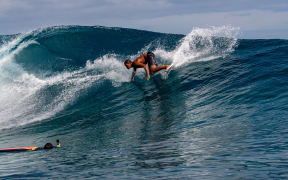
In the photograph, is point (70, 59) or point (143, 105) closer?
point (143, 105)

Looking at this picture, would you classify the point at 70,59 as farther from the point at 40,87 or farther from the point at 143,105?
the point at 143,105

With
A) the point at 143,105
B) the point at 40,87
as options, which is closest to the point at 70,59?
the point at 40,87

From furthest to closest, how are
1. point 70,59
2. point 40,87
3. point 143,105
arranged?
point 70,59 → point 40,87 → point 143,105

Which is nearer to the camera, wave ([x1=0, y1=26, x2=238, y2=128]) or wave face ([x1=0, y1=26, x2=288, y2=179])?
wave face ([x1=0, y1=26, x2=288, y2=179])

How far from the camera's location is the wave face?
17.1ft

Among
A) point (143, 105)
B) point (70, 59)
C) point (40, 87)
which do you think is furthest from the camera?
point (70, 59)

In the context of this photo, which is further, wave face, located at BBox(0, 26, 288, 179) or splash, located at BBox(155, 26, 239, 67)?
splash, located at BBox(155, 26, 239, 67)

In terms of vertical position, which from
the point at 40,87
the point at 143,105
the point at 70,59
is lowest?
the point at 143,105

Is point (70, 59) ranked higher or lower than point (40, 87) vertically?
higher

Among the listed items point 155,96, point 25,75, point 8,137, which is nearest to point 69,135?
→ point 8,137

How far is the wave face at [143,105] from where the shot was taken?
5.21 metres

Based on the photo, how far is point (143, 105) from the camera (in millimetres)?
11914

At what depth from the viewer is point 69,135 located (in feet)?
32.1

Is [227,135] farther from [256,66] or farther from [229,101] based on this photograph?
[256,66]
